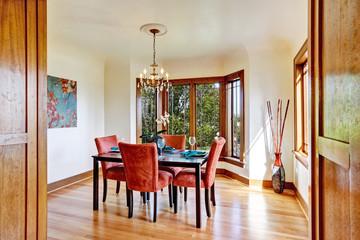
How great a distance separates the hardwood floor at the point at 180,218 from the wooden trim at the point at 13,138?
151cm

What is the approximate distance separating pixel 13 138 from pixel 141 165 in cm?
141

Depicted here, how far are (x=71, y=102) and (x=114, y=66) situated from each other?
1325 mm

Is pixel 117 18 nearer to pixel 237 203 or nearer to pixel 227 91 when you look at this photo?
pixel 227 91

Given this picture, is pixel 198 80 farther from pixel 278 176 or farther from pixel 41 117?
pixel 41 117

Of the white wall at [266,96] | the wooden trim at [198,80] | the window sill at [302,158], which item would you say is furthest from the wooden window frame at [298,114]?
the wooden trim at [198,80]

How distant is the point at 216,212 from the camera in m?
2.79

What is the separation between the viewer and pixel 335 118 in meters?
0.77

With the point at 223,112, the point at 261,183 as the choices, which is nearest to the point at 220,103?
the point at 223,112

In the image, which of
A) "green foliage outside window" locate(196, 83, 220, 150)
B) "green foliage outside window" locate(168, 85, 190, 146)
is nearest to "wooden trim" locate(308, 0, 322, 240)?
"green foliage outside window" locate(196, 83, 220, 150)

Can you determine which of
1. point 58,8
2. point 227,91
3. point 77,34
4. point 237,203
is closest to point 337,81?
point 237,203

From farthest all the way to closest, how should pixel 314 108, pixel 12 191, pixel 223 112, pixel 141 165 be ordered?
pixel 223 112 < pixel 141 165 < pixel 12 191 < pixel 314 108

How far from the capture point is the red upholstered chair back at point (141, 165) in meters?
2.36

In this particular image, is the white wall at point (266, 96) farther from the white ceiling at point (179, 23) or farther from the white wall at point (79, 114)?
the white wall at point (79, 114)

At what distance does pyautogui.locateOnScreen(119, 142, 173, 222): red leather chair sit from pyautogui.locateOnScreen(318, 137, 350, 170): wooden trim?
1.71m
